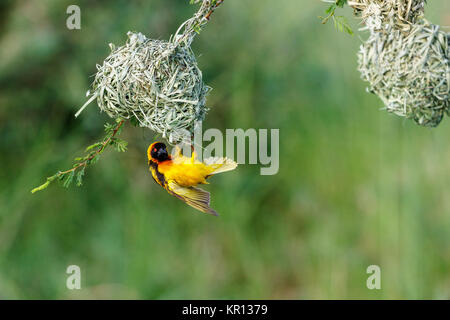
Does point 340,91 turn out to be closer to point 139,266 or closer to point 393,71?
point 139,266

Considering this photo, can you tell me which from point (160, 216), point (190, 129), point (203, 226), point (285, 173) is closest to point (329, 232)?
point (285, 173)

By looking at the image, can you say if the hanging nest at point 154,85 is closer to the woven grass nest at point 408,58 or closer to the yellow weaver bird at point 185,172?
the yellow weaver bird at point 185,172

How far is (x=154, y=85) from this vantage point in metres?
2.28

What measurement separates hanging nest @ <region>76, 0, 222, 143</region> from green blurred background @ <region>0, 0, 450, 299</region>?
9.09ft

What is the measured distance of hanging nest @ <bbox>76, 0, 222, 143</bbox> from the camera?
2297mm

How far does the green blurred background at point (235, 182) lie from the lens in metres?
5.11

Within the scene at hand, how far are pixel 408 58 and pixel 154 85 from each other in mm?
1144

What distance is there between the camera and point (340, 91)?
5848 millimetres

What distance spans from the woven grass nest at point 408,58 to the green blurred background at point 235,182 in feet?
8.48

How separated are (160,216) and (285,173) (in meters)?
1.46

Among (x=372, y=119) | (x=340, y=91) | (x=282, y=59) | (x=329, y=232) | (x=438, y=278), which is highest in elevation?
(x=282, y=59)

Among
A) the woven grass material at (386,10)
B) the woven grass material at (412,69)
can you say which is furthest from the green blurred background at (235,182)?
the woven grass material at (386,10)

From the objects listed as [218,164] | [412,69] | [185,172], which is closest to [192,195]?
[185,172]

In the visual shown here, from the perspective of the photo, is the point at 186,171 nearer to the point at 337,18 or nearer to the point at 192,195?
the point at 192,195
